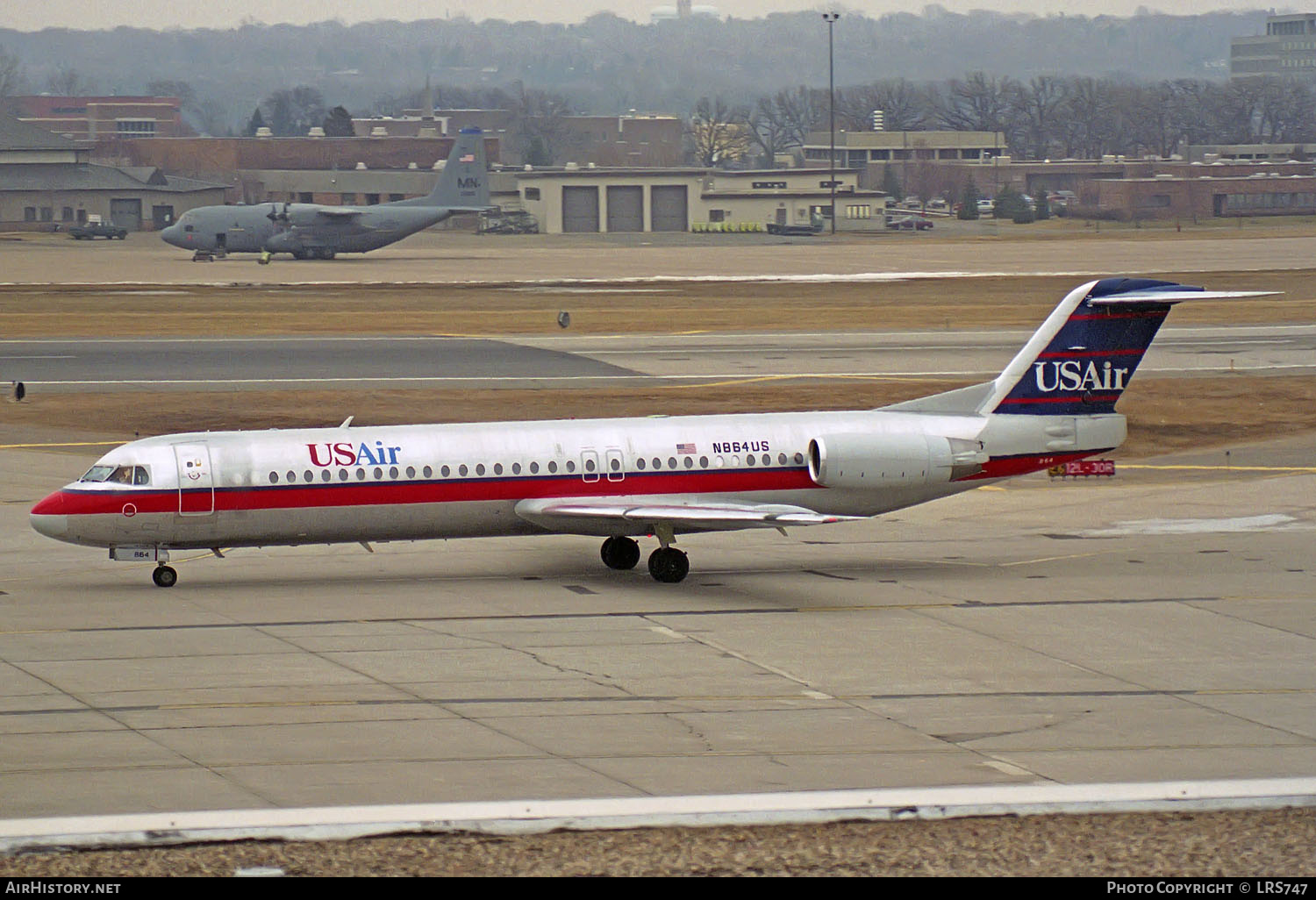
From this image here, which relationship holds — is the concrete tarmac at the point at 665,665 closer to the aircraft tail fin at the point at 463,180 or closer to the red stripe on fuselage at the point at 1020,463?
the red stripe on fuselage at the point at 1020,463

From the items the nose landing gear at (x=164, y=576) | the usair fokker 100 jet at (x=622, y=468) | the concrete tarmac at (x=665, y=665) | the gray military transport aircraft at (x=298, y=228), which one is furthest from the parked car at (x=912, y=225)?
the nose landing gear at (x=164, y=576)

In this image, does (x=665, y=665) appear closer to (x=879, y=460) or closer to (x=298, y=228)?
(x=879, y=460)

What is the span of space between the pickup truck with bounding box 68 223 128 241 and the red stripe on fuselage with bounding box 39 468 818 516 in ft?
437

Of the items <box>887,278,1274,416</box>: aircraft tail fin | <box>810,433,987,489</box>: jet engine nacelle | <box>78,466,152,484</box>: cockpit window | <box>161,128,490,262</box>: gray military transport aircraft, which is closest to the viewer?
<box>78,466,152,484</box>: cockpit window

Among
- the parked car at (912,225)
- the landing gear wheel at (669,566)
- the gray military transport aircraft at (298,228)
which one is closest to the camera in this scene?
the landing gear wheel at (669,566)

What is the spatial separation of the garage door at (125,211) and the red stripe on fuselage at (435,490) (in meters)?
153

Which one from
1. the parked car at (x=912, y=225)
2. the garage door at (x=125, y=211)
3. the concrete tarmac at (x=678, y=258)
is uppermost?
the garage door at (x=125, y=211)

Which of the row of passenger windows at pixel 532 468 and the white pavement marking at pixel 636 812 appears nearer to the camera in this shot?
the white pavement marking at pixel 636 812

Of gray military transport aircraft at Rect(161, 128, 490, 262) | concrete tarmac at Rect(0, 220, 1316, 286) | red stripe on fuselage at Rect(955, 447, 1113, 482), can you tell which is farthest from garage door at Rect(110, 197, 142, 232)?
red stripe on fuselage at Rect(955, 447, 1113, 482)

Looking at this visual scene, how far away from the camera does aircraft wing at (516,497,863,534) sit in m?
30.5

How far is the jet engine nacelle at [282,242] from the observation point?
126562 mm

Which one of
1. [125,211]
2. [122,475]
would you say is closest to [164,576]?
[122,475]

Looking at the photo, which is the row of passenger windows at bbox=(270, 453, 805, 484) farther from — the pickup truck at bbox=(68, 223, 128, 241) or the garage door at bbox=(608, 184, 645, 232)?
the garage door at bbox=(608, 184, 645, 232)

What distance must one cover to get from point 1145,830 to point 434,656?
40.7 ft
